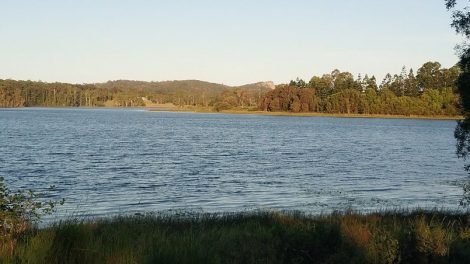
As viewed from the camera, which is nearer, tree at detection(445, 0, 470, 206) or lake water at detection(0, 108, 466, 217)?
tree at detection(445, 0, 470, 206)

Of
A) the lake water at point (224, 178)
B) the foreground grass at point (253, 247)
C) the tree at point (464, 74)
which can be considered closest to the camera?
the foreground grass at point (253, 247)

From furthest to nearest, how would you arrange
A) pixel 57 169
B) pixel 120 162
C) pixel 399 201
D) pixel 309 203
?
pixel 120 162, pixel 57 169, pixel 399 201, pixel 309 203

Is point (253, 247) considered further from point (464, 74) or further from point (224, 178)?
point (224, 178)

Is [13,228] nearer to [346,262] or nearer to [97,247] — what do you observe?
[97,247]

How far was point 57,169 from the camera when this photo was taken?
43562 mm

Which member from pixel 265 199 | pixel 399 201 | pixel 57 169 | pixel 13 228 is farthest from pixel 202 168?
pixel 13 228

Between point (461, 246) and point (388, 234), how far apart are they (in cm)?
147

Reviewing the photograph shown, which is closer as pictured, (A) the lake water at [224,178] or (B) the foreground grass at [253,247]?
(B) the foreground grass at [253,247]

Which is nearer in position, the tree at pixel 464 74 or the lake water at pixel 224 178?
the tree at pixel 464 74

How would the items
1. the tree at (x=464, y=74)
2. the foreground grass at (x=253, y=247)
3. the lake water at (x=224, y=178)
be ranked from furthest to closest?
the lake water at (x=224, y=178) → the tree at (x=464, y=74) → the foreground grass at (x=253, y=247)

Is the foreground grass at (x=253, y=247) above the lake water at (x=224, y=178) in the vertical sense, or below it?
above

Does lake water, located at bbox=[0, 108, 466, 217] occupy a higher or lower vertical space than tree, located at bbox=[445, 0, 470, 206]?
lower

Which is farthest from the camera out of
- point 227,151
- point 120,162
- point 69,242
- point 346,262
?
point 227,151

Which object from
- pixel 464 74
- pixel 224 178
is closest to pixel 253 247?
pixel 464 74
